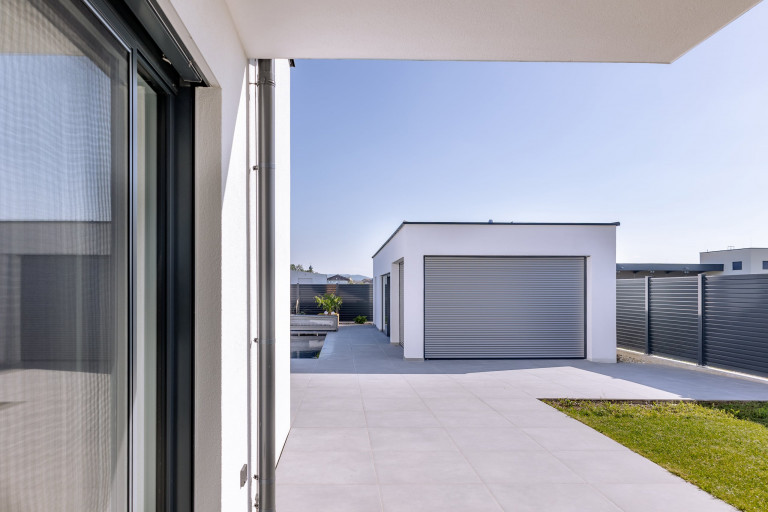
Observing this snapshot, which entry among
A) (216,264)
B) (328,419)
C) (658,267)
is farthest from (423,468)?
(658,267)

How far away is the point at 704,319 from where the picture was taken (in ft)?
32.3

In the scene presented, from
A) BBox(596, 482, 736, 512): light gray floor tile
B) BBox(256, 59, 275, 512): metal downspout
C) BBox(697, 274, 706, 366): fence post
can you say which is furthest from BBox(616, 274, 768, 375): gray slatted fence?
BBox(256, 59, 275, 512): metal downspout

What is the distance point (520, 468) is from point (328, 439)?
1.92 metres

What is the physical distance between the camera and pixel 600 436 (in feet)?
16.5

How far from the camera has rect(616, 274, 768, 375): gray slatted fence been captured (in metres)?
8.70

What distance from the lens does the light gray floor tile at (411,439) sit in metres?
4.64

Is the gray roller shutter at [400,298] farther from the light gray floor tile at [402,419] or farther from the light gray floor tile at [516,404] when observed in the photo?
the light gray floor tile at [402,419]

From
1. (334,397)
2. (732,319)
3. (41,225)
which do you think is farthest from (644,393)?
(41,225)

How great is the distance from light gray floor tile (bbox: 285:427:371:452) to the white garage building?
5.67 meters

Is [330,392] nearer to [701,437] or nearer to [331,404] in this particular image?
Result: [331,404]

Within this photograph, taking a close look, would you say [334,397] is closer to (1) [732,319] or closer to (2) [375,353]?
(2) [375,353]

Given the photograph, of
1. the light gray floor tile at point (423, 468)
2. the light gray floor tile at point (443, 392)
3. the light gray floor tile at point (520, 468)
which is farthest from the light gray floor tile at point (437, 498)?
the light gray floor tile at point (443, 392)

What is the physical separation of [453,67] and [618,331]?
1013 cm

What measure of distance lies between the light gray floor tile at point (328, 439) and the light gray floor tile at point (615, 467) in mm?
1921
